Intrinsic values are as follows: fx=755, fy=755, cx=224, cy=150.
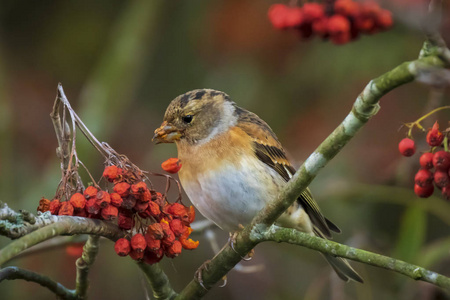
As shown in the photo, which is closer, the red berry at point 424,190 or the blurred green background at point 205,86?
the red berry at point 424,190

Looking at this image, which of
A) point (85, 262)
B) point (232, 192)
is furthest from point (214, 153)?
point (85, 262)

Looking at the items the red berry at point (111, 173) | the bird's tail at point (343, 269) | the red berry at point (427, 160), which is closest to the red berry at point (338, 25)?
the bird's tail at point (343, 269)

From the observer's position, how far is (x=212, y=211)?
309 cm

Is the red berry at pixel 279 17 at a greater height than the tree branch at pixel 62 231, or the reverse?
the red berry at pixel 279 17

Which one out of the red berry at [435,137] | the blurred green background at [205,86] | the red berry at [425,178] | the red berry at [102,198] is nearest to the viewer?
the red berry at [102,198]

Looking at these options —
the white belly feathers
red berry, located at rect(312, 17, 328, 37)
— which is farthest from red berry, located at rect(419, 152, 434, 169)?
red berry, located at rect(312, 17, 328, 37)

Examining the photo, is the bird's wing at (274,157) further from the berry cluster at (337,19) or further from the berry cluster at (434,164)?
the berry cluster at (434,164)

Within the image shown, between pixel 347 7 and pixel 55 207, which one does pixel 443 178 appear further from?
pixel 347 7

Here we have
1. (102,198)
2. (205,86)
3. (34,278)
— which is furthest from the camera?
(205,86)

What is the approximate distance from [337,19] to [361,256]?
1744mm

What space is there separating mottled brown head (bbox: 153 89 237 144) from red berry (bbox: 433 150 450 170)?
1.15 meters

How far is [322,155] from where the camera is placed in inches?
81.0

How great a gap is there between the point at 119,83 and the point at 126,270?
1174mm

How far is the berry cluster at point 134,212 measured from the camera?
2012 mm
